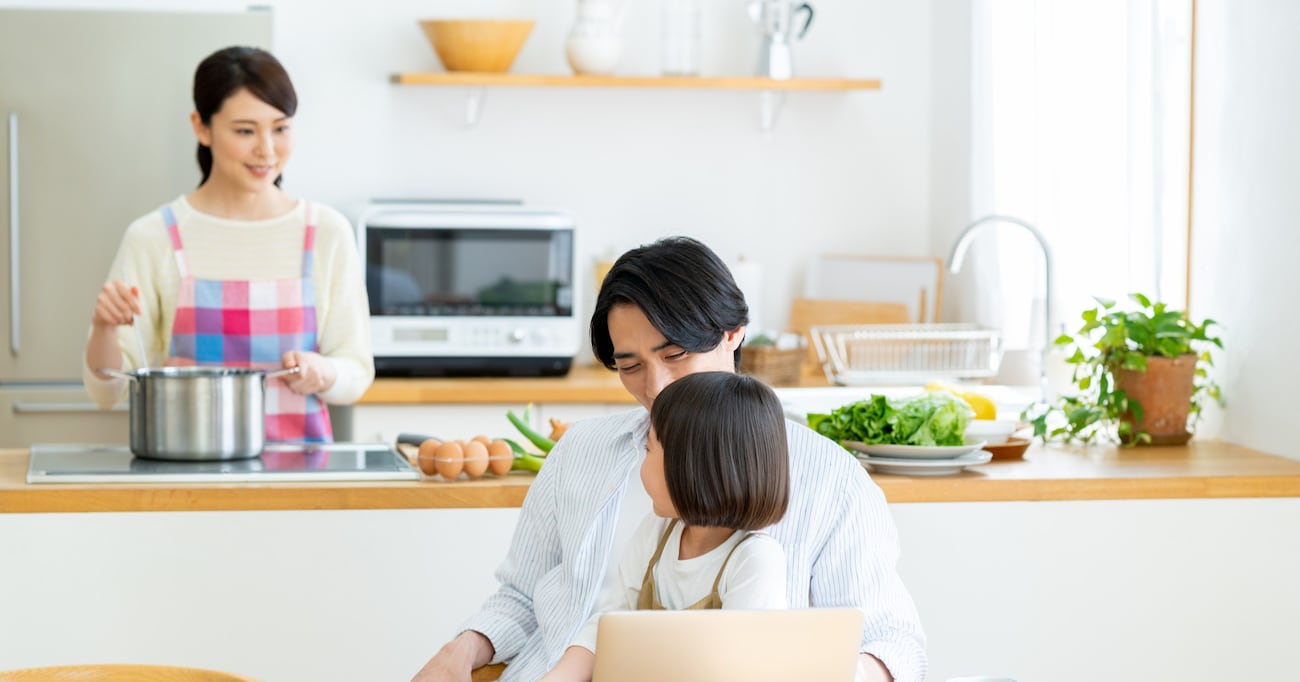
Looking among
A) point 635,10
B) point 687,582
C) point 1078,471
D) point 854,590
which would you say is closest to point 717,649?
point 687,582

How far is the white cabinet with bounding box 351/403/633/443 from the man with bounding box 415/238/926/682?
5.97 ft

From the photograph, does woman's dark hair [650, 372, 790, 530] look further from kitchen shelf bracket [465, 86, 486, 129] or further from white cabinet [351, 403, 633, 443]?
kitchen shelf bracket [465, 86, 486, 129]

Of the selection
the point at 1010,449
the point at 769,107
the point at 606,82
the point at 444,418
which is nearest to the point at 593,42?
the point at 606,82

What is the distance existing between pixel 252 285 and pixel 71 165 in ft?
3.88

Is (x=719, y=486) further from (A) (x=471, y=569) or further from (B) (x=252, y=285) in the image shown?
(B) (x=252, y=285)

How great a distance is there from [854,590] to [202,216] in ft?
4.98

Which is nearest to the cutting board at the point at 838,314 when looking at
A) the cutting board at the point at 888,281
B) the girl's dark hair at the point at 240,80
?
the cutting board at the point at 888,281

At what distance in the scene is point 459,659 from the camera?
1.66 meters

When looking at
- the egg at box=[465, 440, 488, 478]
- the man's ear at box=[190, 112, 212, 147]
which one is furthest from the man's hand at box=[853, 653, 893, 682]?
the man's ear at box=[190, 112, 212, 147]

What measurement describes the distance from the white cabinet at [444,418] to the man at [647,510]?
182cm

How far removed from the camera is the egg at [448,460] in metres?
2.15

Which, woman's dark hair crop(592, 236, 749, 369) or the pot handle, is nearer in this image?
woman's dark hair crop(592, 236, 749, 369)

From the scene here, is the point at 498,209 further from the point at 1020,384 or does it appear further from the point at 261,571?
the point at 261,571

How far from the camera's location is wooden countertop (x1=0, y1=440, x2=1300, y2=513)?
6.80 feet
